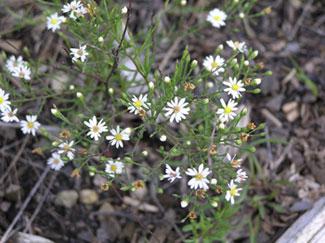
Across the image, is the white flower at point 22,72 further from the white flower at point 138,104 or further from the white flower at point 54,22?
the white flower at point 138,104

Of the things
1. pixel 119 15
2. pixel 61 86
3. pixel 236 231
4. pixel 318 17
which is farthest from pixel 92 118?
pixel 318 17

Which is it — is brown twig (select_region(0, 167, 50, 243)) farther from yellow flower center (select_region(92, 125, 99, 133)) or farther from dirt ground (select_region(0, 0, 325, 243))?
yellow flower center (select_region(92, 125, 99, 133))

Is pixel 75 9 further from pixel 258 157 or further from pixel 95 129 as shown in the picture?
pixel 258 157

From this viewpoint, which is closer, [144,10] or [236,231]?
[236,231]

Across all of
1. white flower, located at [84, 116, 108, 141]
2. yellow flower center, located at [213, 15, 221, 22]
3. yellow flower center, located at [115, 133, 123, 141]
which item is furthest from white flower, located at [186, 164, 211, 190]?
yellow flower center, located at [213, 15, 221, 22]

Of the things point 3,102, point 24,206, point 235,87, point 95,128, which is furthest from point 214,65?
point 24,206

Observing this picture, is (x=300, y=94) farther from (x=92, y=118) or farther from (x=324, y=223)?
(x=92, y=118)
